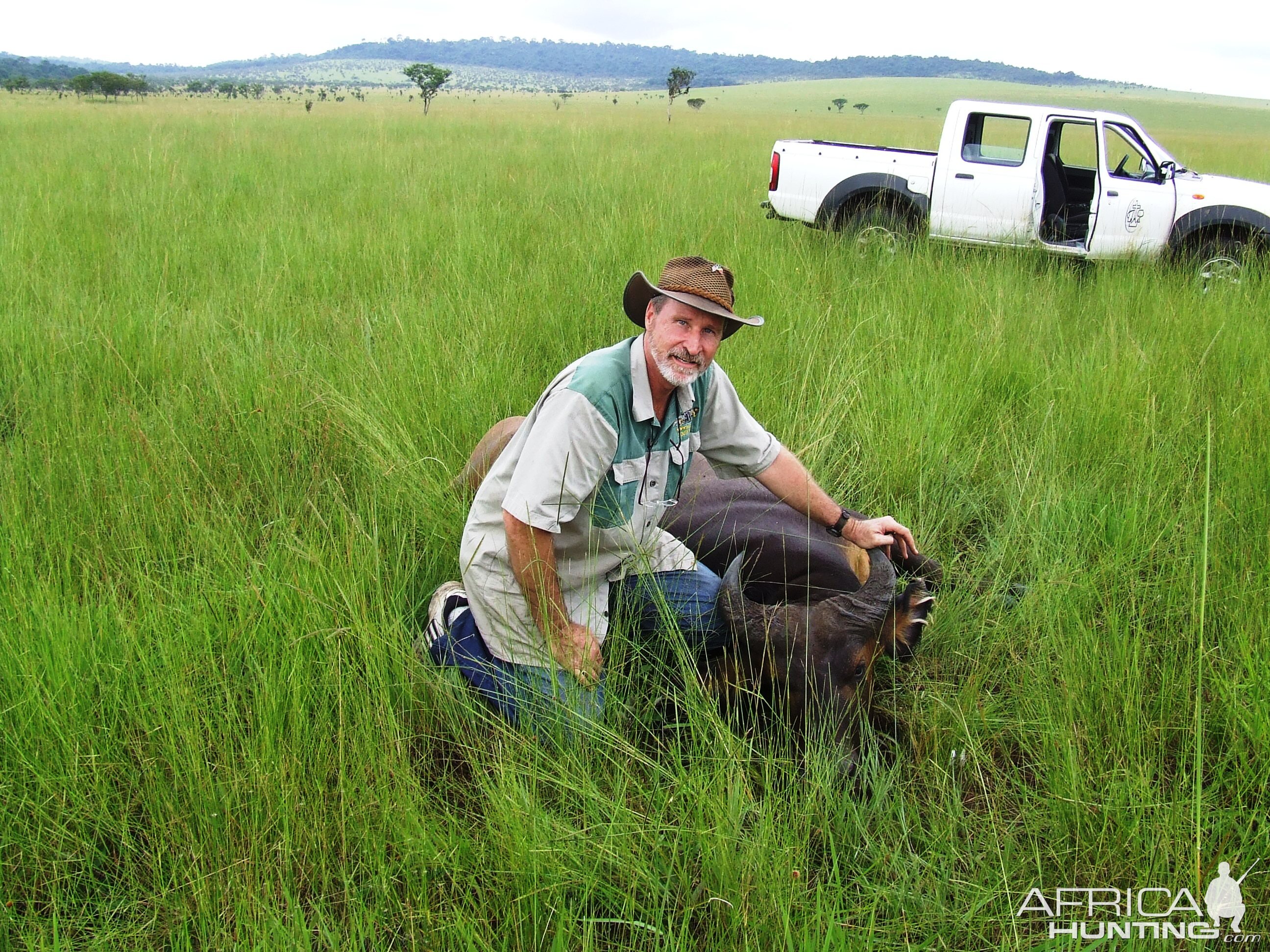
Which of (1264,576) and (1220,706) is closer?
(1220,706)

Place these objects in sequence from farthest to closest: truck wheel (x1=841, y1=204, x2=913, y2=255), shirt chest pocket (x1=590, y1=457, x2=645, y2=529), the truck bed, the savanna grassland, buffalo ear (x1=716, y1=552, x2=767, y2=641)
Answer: the truck bed, truck wheel (x1=841, y1=204, x2=913, y2=255), shirt chest pocket (x1=590, y1=457, x2=645, y2=529), buffalo ear (x1=716, y1=552, x2=767, y2=641), the savanna grassland

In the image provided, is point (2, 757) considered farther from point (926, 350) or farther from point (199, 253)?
point (199, 253)

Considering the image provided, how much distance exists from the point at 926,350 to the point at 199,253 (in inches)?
206

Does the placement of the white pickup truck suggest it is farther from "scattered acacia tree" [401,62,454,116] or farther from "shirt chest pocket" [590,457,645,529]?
"scattered acacia tree" [401,62,454,116]

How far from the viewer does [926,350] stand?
5016mm

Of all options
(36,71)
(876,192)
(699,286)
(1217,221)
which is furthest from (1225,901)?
(36,71)

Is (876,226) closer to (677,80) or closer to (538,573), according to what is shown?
(538,573)

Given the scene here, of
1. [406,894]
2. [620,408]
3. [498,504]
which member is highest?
[620,408]

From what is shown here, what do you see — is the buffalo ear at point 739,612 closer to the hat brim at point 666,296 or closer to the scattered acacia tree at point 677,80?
the hat brim at point 666,296

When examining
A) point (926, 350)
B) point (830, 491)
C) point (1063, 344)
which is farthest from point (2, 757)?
point (1063, 344)

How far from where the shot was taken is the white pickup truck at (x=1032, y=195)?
25.6 feet

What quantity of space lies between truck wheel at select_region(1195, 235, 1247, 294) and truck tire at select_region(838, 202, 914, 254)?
2441mm

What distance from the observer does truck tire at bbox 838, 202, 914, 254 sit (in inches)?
328

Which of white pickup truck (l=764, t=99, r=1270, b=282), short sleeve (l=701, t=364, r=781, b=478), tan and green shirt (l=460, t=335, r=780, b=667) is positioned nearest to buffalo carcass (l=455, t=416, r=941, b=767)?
short sleeve (l=701, t=364, r=781, b=478)
